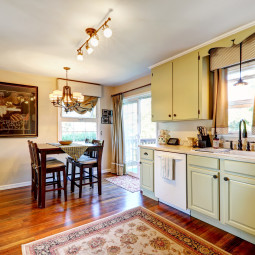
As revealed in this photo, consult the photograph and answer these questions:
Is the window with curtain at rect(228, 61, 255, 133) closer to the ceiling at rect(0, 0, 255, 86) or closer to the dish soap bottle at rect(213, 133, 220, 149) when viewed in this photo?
the dish soap bottle at rect(213, 133, 220, 149)

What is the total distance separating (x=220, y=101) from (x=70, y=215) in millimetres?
2717

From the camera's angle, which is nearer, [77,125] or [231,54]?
[231,54]

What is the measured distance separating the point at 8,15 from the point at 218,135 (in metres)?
3.08

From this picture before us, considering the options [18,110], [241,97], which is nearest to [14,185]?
[18,110]

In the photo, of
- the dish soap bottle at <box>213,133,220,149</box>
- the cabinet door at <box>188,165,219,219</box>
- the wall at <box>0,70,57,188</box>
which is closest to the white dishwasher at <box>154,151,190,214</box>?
the cabinet door at <box>188,165,219,219</box>

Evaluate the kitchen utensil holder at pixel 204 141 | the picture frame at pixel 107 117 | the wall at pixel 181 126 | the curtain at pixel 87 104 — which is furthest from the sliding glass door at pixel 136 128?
the kitchen utensil holder at pixel 204 141

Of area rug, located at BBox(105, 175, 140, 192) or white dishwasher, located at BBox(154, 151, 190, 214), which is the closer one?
white dishwasher, located at BBox(154, 151, 190, 214)

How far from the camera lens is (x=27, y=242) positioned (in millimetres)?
1954

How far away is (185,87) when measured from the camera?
284 centimetres

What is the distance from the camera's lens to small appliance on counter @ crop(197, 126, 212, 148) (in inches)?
105

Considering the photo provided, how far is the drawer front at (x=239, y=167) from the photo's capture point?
→ 5.95 ft

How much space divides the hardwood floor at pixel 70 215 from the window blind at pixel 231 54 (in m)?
2.15

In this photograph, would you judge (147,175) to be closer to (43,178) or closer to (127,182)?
(127,182)

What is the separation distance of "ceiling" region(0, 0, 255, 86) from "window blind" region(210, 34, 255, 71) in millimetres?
269
